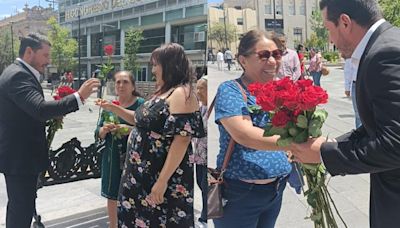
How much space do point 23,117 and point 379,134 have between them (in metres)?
2.04

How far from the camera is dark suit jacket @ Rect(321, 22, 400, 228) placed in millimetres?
1010

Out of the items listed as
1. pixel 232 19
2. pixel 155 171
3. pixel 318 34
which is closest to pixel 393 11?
pixel 318 34

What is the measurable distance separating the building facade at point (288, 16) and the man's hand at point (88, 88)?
1.19 meters

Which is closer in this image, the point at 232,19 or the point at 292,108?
the point at 292,108

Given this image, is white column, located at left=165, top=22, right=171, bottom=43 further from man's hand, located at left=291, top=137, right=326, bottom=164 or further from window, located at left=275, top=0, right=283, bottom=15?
man's hand, located at left=291, top=137, right=326, bottom=164

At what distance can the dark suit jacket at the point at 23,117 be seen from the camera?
7.82 ft

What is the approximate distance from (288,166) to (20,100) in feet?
5.07

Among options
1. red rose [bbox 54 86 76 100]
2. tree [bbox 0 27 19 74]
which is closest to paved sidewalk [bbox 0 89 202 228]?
red rose [bbox 54 86 76 100]

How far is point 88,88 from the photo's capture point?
2420 millimetres

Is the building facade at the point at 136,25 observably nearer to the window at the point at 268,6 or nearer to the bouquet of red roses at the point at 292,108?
the window at the point at 268,6

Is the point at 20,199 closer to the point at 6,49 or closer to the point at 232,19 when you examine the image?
the point at 6,49

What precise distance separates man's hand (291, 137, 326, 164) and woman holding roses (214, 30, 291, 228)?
0.40ft

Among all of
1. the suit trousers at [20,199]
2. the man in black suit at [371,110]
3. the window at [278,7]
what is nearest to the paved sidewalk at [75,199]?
the suit trousers at [20,199]

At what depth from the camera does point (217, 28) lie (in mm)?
1636
